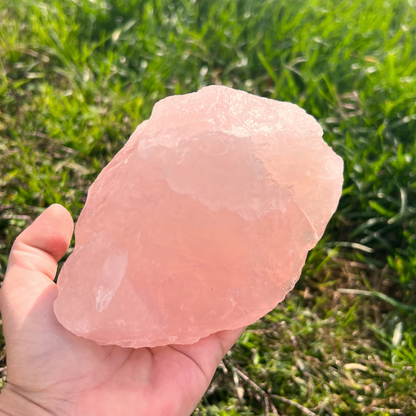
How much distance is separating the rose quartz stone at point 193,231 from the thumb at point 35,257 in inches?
5.4

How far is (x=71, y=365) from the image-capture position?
1275mm

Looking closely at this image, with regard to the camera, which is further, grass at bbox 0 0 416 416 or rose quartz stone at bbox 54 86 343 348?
grass at bbox 0 0 416 416

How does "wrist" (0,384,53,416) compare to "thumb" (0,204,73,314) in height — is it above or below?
below

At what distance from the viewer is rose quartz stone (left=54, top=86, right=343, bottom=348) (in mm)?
1299

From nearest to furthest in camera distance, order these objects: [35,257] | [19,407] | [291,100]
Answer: [19,407] → [35,257] → [291,100]

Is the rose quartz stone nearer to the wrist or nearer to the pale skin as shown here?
the pale skin

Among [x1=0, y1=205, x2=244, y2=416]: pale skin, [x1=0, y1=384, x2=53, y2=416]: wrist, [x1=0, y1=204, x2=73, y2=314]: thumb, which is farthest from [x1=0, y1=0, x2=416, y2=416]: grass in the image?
[x1=0, y1=384, x2=53, y2=416]: wrist

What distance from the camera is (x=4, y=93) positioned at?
2.37m

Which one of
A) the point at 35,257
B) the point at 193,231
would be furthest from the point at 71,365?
the point at 193,231

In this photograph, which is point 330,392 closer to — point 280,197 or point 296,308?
point 296,308

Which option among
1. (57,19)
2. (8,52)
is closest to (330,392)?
(8,52)

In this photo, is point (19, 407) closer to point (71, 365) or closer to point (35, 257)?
point (71, 365)

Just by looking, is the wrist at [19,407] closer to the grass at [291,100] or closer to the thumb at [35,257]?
the thumb at [35,257]

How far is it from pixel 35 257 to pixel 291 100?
65.6 inches
